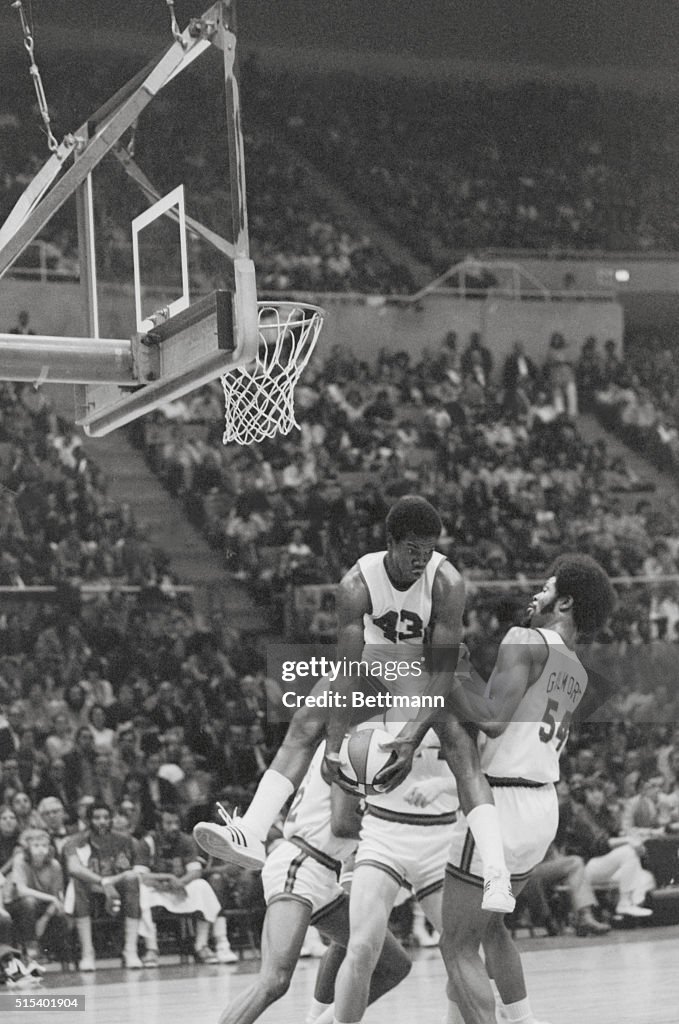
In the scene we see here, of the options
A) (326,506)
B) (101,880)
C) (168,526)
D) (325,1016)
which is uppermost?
(326,506)

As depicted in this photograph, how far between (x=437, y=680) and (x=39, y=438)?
806cm

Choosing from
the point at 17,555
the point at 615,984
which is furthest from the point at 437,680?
the point at 17,555

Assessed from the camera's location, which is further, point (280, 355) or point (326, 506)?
point (326, 506)

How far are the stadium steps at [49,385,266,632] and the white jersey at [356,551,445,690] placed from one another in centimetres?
713

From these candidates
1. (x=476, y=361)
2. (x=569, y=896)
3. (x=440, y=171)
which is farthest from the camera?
(x=440, y=171)

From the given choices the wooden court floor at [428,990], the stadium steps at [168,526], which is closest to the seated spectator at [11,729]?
the wooden court floor at [428,990]

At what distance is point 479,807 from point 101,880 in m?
4.70

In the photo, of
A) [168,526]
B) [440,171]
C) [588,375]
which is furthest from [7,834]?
[440,171]

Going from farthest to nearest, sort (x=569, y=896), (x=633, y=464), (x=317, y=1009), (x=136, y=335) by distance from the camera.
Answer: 1. (x=633, y=464)
2. (x=569, y=896)
3. (x=317, y=1009)
4. (x=136, y=335)

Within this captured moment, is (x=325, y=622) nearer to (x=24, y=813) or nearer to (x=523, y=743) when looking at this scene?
(x=24, y=813)

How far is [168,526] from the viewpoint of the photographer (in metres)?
13.5

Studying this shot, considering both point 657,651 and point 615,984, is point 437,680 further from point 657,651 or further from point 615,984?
point 657,651

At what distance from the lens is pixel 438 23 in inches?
761

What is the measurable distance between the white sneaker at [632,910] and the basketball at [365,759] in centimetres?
602
